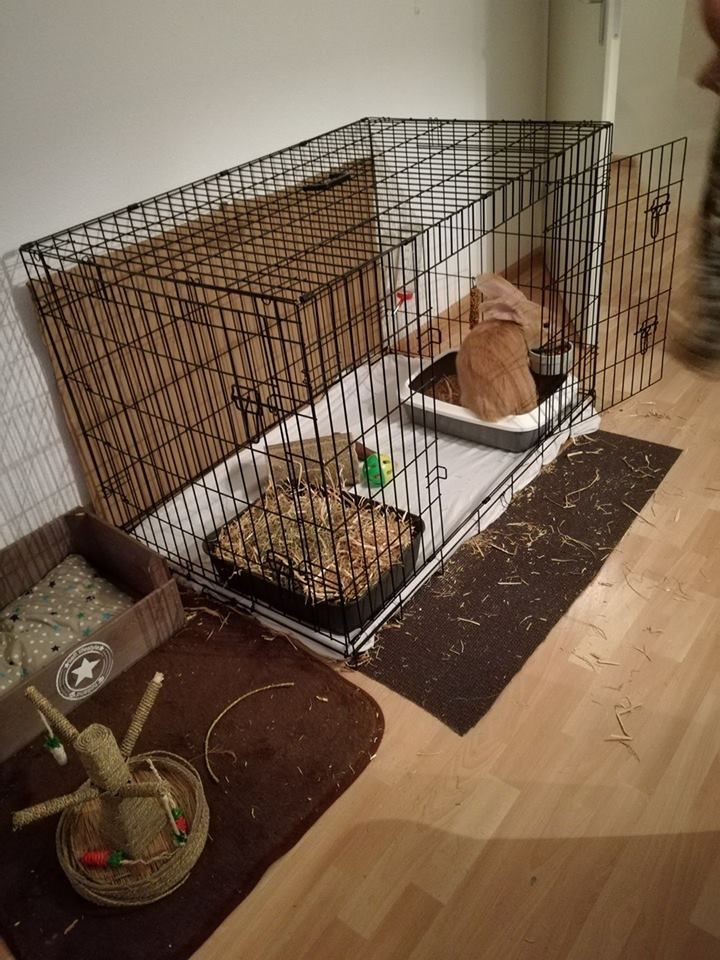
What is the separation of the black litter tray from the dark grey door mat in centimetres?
8

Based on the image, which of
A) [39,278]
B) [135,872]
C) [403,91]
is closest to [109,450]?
[39,278]

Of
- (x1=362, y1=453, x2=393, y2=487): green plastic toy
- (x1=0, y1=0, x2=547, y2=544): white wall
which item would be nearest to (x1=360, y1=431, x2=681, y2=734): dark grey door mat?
(x1=362, y1=453, x2=393, y2=487): green plastic toy

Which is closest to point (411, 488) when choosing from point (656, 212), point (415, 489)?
point (415, 489)

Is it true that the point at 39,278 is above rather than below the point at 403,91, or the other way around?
below

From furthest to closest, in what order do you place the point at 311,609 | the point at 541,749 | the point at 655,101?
the point at 311,609
the point at 541,749
the point at 655,101

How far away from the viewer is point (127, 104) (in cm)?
197

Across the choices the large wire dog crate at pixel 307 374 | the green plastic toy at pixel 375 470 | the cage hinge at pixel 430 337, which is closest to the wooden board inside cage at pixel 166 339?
the large wire dog crate at pixel 307 374

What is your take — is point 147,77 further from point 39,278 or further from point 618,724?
point 618,724

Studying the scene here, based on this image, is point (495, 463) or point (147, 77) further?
point (495, 463)

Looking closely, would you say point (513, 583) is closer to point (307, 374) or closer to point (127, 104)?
point (307, 374)

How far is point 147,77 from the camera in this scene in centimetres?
199

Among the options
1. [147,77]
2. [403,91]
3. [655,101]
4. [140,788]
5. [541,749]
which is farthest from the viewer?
[403,91]

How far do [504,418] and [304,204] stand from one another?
3.11 feet

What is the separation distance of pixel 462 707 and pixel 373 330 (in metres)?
1.78
